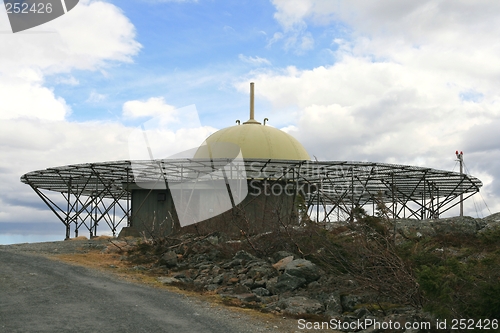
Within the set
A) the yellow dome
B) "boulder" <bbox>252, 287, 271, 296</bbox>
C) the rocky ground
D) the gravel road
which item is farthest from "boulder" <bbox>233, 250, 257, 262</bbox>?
the yellow dome

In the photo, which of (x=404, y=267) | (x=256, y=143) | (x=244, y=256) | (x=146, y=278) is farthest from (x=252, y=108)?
(x=404, y=267)

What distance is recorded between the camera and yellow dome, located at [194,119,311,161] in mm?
32688

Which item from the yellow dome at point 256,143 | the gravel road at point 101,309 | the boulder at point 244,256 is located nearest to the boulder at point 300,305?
the gravel road at point 101,309

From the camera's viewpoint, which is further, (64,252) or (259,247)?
A: (64,252)

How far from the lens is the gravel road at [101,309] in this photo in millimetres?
10352

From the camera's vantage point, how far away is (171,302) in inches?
516

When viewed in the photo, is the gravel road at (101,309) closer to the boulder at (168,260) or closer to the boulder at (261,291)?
the boulder at (261,291)

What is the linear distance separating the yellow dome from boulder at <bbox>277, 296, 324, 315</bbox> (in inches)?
758

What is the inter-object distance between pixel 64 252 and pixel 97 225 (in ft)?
46.1

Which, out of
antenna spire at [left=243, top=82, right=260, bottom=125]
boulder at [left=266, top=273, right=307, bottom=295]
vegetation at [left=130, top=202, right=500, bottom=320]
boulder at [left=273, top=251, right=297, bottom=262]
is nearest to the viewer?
vegetation at [left=130, top=202, right=500, bottom=320]

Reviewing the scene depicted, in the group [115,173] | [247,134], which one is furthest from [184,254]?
[247,134]

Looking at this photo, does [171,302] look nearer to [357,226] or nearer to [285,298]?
[285,298]

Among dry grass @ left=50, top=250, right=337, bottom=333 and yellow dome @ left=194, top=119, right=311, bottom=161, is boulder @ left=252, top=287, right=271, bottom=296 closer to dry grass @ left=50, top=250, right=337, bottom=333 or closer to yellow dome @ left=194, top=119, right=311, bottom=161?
dry grass @ left=50, top=250, right=337, bottom=333

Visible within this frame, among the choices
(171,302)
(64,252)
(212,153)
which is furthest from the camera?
(212,153)
